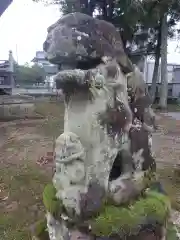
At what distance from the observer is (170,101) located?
52.5 feet

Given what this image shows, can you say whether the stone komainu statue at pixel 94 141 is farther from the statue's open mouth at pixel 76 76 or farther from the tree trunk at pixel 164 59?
the tree trunk at pixel 164 59

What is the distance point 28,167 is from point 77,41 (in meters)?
3.17

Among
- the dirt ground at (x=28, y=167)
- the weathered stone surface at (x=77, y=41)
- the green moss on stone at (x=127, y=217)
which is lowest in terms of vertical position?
the dirt ground at (x=28, y=167)

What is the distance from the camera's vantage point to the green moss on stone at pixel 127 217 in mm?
1566

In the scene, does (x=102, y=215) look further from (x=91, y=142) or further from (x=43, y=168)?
(x=43, y=168)

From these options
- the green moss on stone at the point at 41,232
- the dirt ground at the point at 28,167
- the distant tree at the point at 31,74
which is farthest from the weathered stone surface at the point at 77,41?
the distant tree at the point at 31,74

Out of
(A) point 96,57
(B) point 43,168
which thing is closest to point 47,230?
(A) point 96,57

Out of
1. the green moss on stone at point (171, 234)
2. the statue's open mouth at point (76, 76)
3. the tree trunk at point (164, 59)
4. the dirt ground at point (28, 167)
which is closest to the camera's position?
the statue's open mouth at point (76, 76)

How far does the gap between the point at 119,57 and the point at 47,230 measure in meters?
1.02

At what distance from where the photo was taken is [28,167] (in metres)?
4.46

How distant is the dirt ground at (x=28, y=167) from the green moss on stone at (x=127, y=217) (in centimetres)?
136

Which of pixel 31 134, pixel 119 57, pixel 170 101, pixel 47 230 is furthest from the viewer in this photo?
pixel 170 101

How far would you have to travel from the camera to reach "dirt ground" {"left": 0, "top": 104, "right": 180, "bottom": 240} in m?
3.10

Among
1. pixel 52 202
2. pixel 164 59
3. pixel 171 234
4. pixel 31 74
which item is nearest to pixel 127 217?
pixel 52 202
